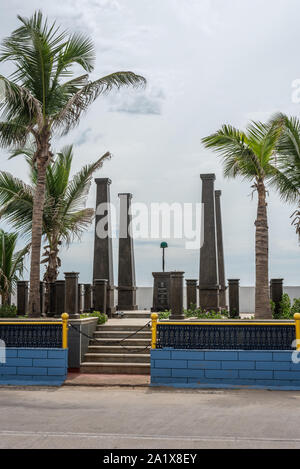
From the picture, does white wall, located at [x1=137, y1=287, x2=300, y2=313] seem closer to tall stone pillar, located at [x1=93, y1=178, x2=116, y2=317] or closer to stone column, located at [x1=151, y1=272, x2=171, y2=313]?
stone column, located at [x1=151, y1=272, x2=171, y2=313]

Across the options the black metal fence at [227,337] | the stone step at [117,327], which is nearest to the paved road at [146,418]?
the black metal fence at [227,337]

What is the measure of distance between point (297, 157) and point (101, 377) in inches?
333

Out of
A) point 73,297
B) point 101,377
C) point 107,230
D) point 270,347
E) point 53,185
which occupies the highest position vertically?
point 53,185

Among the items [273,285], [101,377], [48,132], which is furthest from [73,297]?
[273,285]

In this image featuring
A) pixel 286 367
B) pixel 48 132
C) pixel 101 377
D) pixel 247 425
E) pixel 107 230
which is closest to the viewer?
pixel 247 425

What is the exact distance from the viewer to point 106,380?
1095cm

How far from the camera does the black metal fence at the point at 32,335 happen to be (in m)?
11.3

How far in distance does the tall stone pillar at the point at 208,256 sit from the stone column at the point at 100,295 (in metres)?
3.38

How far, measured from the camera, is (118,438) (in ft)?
20.7

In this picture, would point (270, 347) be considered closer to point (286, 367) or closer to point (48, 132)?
point (286, 367)

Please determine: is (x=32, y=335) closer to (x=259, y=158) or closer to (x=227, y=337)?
(x=227, y=337)

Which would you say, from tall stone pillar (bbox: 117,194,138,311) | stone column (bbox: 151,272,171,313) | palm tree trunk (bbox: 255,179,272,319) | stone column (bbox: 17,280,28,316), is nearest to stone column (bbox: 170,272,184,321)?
palm tree trunk (bbox: 255,179,272,319)

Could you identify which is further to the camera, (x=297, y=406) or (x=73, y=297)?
(x=73, y=297)

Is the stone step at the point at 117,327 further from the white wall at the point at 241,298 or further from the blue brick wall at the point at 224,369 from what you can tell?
the white wall at the point at 241,298
